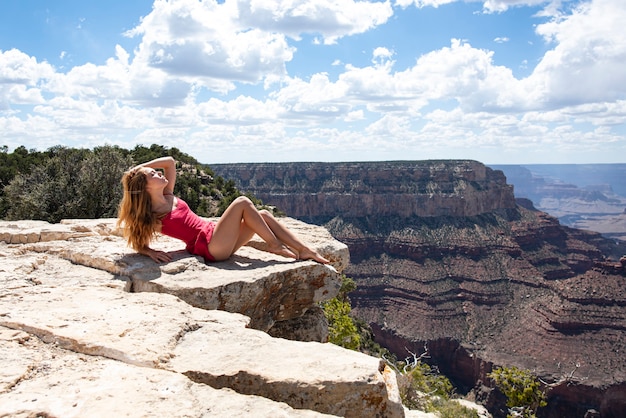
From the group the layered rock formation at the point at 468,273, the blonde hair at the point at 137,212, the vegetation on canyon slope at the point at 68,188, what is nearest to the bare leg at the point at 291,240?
the blonde hair at the point at 137,212

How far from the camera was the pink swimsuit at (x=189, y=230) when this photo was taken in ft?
Answer: 21.0

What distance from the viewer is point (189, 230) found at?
6492mm

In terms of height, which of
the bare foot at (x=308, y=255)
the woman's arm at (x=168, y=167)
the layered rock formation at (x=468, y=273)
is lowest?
the layered rock formation at (x=468, y=273)

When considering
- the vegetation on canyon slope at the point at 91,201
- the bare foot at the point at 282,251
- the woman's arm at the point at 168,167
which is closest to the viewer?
the bare foot at the point at 282,251

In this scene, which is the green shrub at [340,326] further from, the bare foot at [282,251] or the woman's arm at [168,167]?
the woman's arm at [168,167]

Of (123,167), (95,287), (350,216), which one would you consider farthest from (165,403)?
(350,216)

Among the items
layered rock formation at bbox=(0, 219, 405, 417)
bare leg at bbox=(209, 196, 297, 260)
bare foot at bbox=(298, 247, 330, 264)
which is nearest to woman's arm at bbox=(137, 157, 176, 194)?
layered rock formation at bbox=(0, 219, 405, 417)

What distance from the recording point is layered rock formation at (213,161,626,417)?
46219 mm

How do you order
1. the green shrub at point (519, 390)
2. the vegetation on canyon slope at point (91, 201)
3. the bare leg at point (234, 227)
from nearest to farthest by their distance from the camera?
1. the bare leg at point (234, 227)
2. the vegetation on canyon slope at point (91, 201)
3. the green shrub at point (519, 390)

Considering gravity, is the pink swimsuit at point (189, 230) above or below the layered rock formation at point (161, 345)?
above

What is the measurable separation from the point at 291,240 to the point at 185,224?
1.43 m

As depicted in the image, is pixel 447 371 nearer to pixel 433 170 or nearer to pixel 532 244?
pixel 532 244

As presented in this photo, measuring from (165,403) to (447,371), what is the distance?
177 feet

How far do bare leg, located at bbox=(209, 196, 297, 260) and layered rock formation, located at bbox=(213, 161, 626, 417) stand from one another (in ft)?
101
